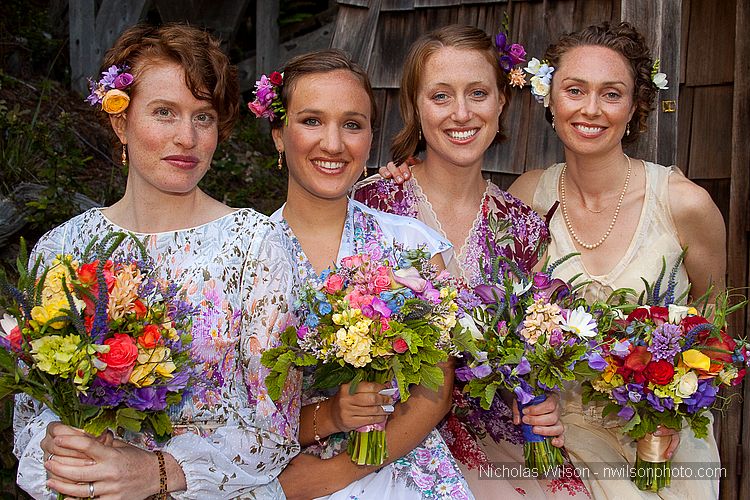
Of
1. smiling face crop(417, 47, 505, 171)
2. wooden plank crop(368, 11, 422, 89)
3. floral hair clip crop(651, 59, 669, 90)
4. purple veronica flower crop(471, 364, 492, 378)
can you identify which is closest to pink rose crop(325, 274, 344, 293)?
purple veronica flower crop(471, 364, 492, 378)

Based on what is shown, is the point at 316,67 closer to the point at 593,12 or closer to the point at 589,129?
the point at 589,129

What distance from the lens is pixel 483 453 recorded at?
11.6ft

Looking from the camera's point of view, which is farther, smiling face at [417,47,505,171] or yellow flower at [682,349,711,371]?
smiling face at [417,47,505,171]

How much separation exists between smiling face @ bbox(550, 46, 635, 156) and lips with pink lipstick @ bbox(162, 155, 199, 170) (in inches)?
64.0

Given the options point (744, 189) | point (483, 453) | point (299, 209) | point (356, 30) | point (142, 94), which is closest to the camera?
point (142, 94)

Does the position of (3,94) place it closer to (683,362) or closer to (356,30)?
(356,30)

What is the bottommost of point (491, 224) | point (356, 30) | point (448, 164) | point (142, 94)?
point (491, 224)

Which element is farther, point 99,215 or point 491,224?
point 491,224

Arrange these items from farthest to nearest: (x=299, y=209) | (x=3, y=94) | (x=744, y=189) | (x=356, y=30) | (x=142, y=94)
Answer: (x=3, y=94)
(x=356, y=30)
(x=744, y=189)
(x=299, y=209)
(x=142, y=94)

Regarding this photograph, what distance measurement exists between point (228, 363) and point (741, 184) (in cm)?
302

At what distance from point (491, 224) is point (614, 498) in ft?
3.89

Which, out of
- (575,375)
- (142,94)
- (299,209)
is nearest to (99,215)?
(142,94)

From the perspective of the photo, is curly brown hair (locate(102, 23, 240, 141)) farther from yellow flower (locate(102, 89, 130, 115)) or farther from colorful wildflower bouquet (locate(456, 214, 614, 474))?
colorful wildflower bouquet (locate(456, 214, 614, 474))

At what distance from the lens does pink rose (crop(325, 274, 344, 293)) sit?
2674 millimetres
